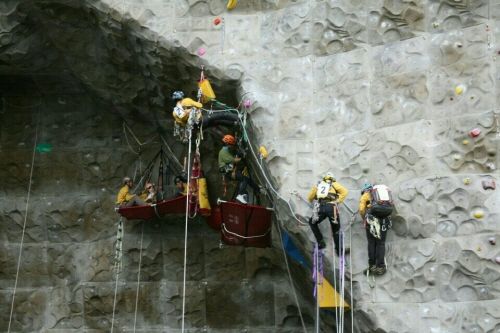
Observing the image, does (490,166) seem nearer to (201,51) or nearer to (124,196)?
(201,51)

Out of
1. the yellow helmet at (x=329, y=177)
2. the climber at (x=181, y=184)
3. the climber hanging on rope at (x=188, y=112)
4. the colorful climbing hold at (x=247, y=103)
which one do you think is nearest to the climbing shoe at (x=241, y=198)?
the climber at (x=181, y=184)

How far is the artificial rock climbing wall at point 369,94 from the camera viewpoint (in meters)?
7.67

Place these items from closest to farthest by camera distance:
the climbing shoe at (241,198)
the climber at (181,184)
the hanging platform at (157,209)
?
1. the climbing shoe at (241,198)
2. the hanging platform at (157,209)
3. the climber at (181,184)

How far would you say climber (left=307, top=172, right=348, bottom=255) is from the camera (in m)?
7.96

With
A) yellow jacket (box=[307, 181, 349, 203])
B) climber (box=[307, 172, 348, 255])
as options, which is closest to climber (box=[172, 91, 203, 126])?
climber (box=[307, 172, 348, 255])

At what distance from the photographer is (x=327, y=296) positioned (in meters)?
8.38

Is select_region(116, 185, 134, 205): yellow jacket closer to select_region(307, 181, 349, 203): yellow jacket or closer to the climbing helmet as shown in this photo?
the climbing helmet

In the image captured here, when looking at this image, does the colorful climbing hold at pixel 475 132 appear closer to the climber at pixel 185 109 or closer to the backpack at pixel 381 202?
the backpack at pixel 381 202

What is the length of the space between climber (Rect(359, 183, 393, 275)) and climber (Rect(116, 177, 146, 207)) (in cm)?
379

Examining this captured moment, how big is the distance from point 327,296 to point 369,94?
251 cm

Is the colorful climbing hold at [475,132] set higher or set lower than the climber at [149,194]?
higher

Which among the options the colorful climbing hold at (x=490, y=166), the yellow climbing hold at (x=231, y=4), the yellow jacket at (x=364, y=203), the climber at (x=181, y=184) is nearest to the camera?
the colorful climbing hold at (x=490, y=166)

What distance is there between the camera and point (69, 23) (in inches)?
394

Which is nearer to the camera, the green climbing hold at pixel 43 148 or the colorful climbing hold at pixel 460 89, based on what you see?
the colorful climbing hold at pixel 460 89
